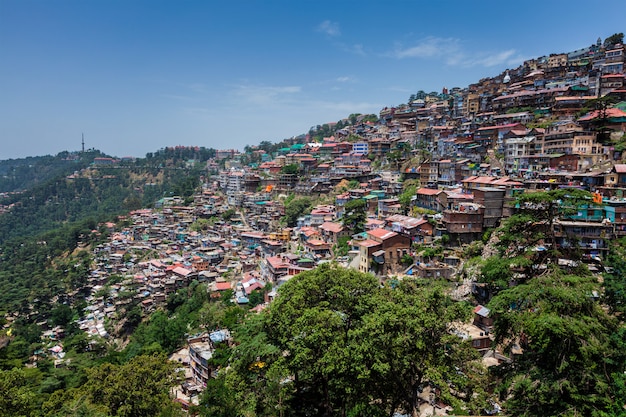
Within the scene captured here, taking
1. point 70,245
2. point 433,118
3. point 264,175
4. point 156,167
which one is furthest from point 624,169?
point 156,167

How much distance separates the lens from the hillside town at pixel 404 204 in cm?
2478

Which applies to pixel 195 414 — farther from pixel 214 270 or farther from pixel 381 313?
pixel 214 270

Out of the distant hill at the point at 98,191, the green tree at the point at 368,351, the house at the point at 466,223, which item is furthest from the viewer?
the distant hill at the point at 98,191

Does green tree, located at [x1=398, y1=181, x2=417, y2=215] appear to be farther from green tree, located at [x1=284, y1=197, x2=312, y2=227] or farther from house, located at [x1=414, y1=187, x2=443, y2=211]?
green tree, located at [x1=284, y1=197, x2=312, y2=227]

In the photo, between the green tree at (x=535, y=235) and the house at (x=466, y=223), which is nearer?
the green tree at (x=535, y=235)

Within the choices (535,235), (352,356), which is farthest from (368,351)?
(535,235)

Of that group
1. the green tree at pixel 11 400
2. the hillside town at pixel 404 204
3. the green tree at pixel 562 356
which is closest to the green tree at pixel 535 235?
the hillside town at pixel 404 204

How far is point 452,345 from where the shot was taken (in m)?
11.9

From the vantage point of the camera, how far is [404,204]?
115 feet

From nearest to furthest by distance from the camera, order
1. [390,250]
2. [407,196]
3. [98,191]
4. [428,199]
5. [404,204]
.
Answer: [390,250], [428,199], [404,204], [407,196], [98,191]

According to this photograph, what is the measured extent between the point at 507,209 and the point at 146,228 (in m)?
53.0

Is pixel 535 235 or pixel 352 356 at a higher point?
pixel 535 235

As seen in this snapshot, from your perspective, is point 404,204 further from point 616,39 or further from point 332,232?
point 616,39

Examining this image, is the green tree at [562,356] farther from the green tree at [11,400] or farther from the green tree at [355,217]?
the green tree at [355,217]
